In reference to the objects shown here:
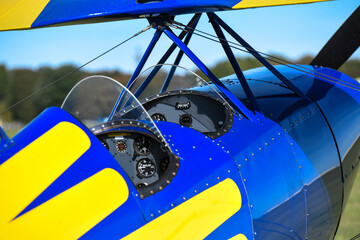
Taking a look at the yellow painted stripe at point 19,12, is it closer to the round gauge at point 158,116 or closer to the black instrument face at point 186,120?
the round gauge at point 158,116

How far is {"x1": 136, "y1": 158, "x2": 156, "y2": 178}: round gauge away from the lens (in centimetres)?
404

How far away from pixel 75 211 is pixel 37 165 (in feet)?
1.15

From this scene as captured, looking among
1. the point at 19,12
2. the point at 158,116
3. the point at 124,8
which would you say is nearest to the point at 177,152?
the point at 158,116

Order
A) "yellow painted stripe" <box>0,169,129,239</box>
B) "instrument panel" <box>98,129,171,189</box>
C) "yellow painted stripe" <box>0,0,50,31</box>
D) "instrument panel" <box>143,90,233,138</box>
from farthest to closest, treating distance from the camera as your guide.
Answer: "yellow painted stripe" <box>0,0,50,31</box>
"instrument panel" <box>143,90,233,138</box>
"instrument panel" <box>98,129,171,189</box>
"yellow painted stripe" <box>0,169,129,239</box>

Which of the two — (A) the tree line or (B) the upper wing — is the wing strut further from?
(A) the tree line

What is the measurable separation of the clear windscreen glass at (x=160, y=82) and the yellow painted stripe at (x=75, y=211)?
1861 millimetres

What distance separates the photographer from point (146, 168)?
13.3ft

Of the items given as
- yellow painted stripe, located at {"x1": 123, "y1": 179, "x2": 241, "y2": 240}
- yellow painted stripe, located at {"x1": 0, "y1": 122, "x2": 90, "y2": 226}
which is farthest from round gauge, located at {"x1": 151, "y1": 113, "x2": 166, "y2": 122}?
yellow painted stripe, located at {"x1": 0, "y1": 122, "x2": 90, "y2": 226}

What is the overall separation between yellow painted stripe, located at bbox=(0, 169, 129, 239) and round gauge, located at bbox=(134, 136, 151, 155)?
2.97 ft

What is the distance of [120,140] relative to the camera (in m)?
4.13

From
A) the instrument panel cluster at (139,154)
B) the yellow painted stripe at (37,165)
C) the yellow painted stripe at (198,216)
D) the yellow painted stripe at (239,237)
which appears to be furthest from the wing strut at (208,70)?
the yellow painted stripe at (239,237)

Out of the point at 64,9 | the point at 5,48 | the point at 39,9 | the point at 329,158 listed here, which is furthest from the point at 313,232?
the point at 5,48

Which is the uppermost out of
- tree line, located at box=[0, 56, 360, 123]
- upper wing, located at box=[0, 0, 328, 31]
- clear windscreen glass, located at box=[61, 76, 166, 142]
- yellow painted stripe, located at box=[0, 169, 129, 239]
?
upper wing, located at box=[0, 0, 328, 31]

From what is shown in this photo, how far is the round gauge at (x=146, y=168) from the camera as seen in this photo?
404cm
